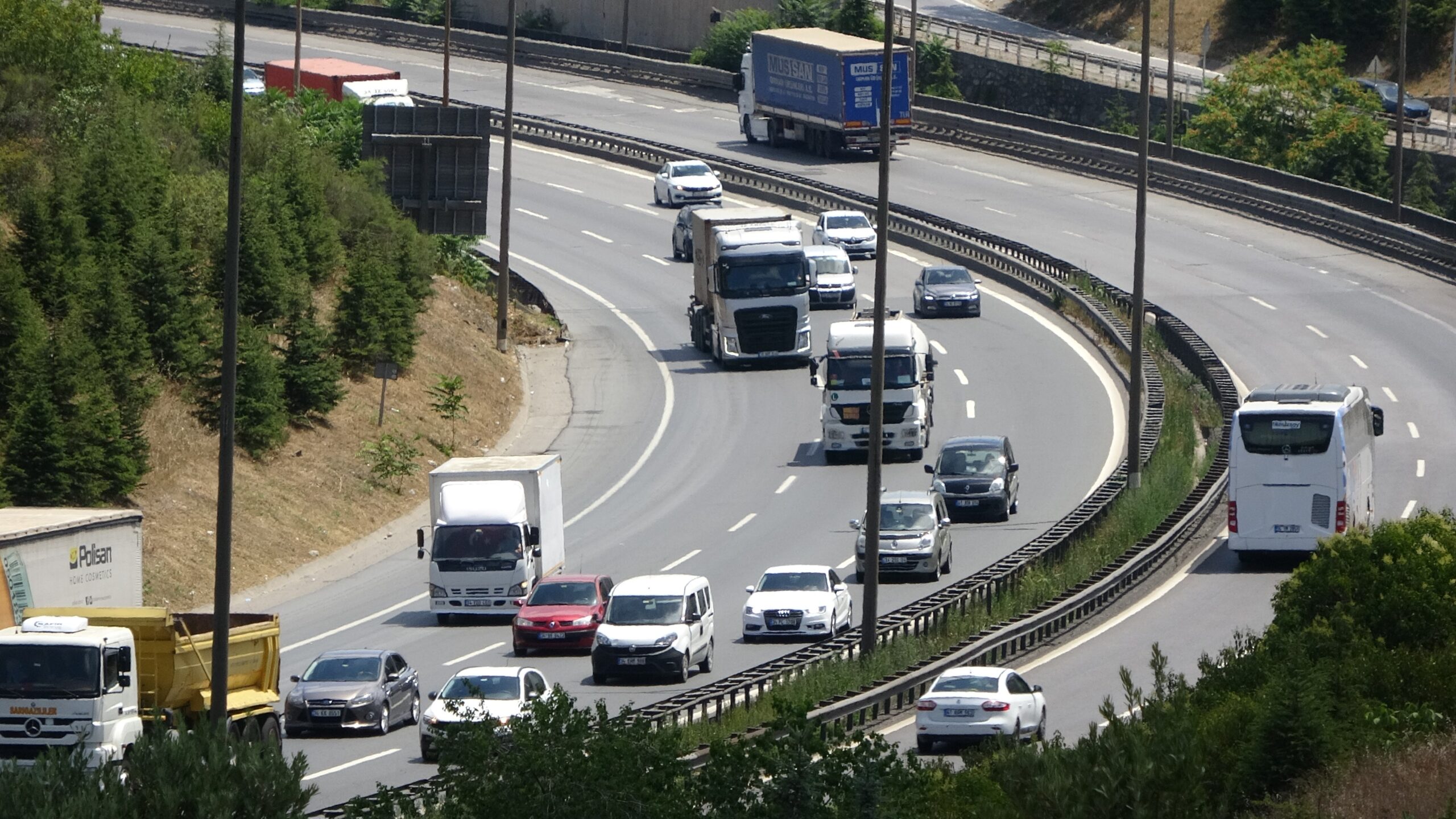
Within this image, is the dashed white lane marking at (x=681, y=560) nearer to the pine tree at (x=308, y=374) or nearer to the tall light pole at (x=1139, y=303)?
the tall light pole at (x=1139, y=303)

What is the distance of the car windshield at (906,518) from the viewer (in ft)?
124

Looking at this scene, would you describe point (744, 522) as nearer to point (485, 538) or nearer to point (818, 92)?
point (485, 538)

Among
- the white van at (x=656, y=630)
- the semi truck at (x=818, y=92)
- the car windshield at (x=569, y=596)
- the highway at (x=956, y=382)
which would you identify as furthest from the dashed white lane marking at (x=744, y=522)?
the semi truck at (x=818, y=92)

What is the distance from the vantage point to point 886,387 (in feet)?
151

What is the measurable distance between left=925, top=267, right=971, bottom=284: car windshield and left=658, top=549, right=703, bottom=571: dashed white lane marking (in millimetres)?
21417

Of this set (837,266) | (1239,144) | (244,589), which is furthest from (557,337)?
(1239,144)

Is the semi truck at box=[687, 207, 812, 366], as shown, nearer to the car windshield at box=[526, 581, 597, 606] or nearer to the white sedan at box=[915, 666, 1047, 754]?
the car windshield at box=[526, 581, 597, 606]

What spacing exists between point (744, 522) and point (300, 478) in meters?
10.2

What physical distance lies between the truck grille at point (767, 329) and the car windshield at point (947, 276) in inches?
268

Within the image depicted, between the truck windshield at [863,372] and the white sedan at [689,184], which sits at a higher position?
the white sedan at [689,184]

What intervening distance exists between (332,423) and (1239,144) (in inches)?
1852

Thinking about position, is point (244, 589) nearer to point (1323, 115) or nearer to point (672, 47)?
point (1323, 115)

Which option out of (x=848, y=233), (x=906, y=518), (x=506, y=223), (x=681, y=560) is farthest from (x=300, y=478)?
(x=848, y=233)

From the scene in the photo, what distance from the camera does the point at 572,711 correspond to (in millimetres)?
14711
